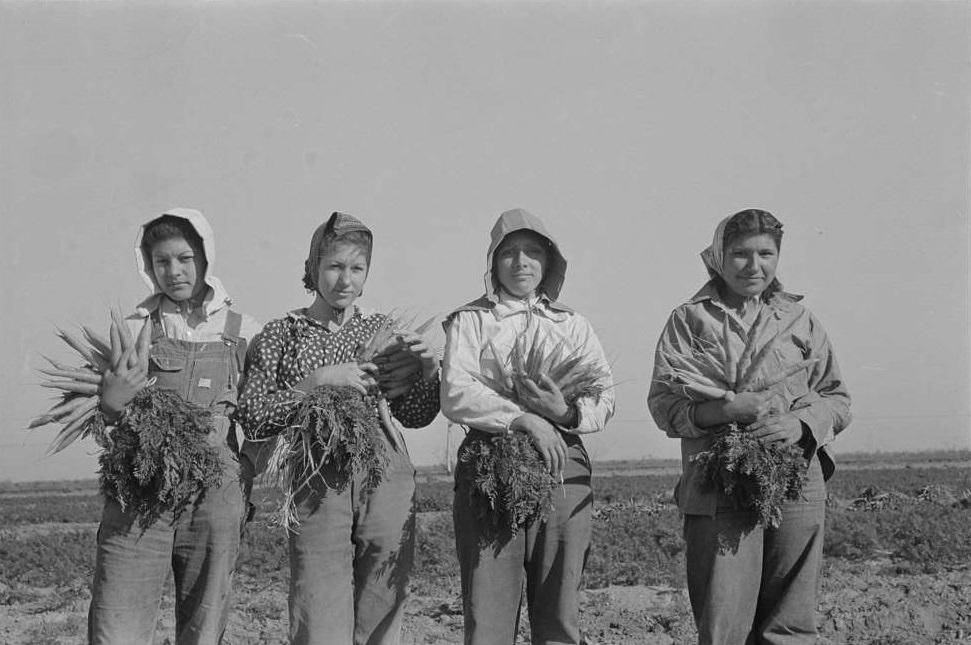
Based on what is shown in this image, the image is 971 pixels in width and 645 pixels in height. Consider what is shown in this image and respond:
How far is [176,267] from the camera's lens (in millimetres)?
3771

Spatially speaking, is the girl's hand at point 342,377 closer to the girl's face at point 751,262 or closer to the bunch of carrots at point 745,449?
the bunch of carrots at point 745,449

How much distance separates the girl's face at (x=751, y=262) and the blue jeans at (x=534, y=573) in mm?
1143

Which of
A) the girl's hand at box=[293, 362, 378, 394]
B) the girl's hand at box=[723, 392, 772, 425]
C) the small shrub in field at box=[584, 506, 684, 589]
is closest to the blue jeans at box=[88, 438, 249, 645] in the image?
the girl's hand at box=[293, 362, 378, 394]

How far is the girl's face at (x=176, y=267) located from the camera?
12.4 feet

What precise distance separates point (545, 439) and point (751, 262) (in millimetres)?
1206

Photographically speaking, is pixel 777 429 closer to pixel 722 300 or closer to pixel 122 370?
pixel 722 300

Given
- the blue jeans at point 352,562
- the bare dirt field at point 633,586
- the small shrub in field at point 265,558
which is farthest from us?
the small shrub in field at point 265,558

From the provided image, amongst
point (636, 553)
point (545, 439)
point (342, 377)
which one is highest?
point (342, 377)

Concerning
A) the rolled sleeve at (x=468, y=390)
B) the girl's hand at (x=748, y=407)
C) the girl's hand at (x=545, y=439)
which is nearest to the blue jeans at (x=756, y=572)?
the girl's hand at (x=748, y=407)

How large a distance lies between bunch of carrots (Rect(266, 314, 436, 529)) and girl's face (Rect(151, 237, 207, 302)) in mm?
836

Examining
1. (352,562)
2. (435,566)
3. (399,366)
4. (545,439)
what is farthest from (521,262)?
(435,566)

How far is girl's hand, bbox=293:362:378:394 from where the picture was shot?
11.6ft

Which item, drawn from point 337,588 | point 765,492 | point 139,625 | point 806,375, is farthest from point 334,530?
point 806,375

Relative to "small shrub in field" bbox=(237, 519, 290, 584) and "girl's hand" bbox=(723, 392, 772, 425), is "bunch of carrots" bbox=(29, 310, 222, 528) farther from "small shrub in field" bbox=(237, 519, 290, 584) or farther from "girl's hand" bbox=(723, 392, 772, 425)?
"small shrub in field" bbox=(237, 519, 290, 584)
